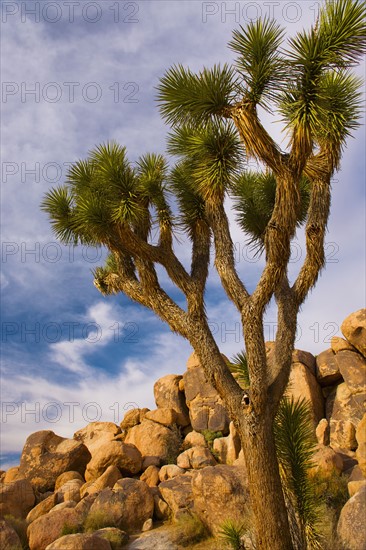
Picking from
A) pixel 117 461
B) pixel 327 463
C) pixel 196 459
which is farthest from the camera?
pixel 117 461

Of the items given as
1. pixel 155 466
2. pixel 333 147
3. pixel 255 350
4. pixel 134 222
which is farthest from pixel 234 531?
pixel 155 466

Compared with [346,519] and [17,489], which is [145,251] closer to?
[346,519]

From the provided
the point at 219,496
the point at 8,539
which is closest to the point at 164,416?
the point at 219,496

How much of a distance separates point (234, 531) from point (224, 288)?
446 centimetres

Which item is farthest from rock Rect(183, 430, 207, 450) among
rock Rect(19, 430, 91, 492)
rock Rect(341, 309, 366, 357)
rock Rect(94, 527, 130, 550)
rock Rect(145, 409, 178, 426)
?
rock Rect(94, 527, 130, 550)

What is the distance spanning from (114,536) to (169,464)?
6078mm

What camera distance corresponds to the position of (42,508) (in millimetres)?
15055

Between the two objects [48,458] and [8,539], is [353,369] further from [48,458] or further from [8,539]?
[8,539]

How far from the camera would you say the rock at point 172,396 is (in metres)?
22.1

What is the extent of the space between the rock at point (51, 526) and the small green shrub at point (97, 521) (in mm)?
183

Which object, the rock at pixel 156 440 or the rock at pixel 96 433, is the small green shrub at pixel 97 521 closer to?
the rock at pixel 156 440

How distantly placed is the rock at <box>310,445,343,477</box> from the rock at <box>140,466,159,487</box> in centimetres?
528

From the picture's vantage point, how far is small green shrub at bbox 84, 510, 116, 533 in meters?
12.4

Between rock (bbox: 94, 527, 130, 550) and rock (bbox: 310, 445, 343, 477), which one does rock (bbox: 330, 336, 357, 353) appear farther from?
rock (bbox: 94, 527, 130, 550)
